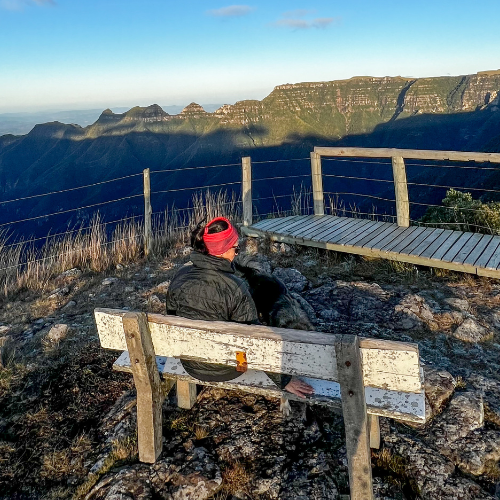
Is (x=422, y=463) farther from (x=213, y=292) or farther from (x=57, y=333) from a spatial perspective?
(x=57, y=333)

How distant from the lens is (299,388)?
2.42 metres

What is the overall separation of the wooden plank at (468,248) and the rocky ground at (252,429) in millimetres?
659

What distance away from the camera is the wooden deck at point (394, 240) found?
17.3ft

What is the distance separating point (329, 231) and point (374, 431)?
4.25 metres

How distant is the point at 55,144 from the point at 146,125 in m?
27.1

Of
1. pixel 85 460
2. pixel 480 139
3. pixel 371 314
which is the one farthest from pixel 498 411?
→ pixel 480 139

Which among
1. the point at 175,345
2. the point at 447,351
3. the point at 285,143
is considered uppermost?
the point at 175,345

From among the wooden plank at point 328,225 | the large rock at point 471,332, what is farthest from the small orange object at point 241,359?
the wooden plank at point 328,225

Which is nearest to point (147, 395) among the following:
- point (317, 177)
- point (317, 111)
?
point (317, 177)

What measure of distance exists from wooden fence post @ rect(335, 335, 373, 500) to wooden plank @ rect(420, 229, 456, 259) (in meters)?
3.72

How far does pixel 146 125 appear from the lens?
142 meters

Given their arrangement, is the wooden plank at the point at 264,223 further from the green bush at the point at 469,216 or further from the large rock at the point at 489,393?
the large rock at the point at 489,393

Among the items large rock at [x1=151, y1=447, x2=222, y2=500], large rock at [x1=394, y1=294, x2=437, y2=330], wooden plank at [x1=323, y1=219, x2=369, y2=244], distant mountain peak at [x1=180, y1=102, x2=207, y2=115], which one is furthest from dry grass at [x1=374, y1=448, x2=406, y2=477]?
distant mountain peak at [x1=180, y1=102, x2=207, y2=115]

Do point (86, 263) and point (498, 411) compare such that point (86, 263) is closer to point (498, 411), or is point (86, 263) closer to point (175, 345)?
point (175, 345)
